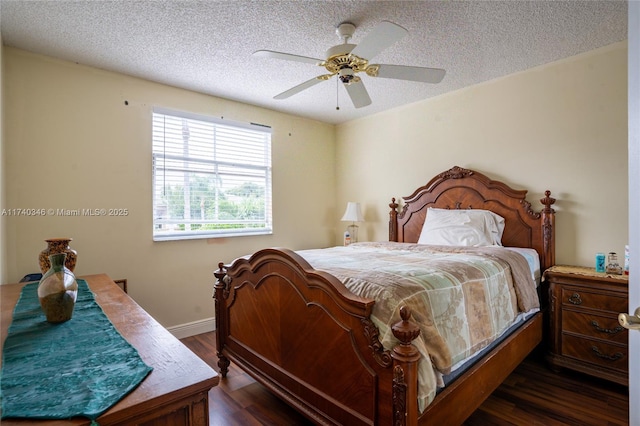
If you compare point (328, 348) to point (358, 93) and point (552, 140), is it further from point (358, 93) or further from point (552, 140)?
point (552, 140)

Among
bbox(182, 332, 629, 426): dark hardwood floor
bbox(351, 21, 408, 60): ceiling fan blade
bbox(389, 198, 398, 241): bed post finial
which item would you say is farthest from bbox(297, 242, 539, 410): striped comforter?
bbox(389, 198, 398, 241): bed post finial

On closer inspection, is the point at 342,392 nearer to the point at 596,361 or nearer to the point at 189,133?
the point at 596,361

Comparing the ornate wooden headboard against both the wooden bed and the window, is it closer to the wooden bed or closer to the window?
the wooden bed

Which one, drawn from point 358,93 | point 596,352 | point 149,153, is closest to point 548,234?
point 596,352

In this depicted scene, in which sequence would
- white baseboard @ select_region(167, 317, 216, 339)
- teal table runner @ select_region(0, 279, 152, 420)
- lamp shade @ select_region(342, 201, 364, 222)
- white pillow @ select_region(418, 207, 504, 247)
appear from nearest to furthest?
teal table runner @ select_region(0, 279, 152, 420)
white pillow @ select_region(418, 207, 504, 247)
white baseboard @ select_region(167, 317, 216, 339)
lamp shade @ select_region(342, 201, 364, 222)

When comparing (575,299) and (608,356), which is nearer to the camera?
(608,356)

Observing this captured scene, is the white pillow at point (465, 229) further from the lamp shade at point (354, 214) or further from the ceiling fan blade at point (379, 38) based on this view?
the ceiling fan blade at point (379, 38)

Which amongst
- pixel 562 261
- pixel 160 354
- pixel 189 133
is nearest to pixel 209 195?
pixel 189 133

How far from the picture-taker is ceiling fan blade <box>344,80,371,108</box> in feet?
7.46

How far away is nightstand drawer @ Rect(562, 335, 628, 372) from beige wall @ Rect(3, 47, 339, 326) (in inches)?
119

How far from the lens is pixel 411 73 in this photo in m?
2.15

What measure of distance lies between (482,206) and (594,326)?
51.3 inches

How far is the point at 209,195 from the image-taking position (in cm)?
350

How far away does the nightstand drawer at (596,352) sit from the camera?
2166mm
